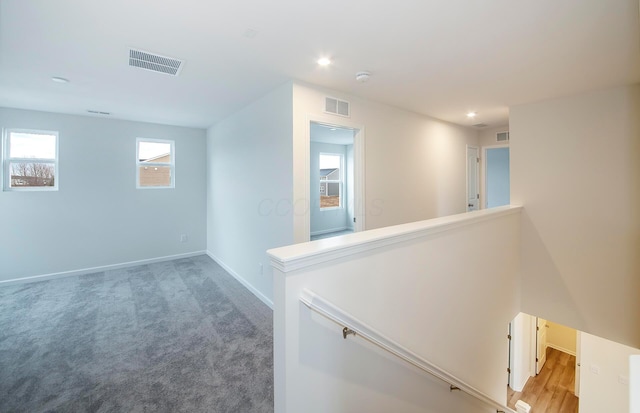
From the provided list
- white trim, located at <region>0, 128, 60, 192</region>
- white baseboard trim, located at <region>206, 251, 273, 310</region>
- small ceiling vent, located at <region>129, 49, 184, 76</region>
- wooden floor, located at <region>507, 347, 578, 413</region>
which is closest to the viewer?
small ceiling vent, located at <region>129, 49, 184, 76</region>

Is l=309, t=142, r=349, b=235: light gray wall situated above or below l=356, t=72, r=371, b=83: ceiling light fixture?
below

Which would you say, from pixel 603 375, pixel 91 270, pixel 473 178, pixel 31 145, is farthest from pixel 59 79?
pixel 603 375

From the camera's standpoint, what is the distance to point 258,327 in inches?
121

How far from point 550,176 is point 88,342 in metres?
5.89

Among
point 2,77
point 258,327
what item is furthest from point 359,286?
point 2,77

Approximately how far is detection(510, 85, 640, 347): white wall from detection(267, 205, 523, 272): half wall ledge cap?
86.8 inches

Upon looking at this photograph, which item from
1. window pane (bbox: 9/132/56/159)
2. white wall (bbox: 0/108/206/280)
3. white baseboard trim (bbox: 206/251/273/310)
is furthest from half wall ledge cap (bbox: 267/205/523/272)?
window pane (bbox: 9/132/56/159)

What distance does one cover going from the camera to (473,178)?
18.6ft

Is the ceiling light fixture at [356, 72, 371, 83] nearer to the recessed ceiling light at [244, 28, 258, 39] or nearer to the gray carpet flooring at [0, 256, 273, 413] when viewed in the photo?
the recessed ceiling light at [244, 28, 258, 39]

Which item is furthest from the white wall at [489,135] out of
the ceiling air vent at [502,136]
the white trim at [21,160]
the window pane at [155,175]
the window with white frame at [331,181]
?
the white trim at [21,160]

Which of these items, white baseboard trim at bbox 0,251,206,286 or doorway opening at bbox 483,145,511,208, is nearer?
white baseboard trim at bbox 0,251,206,286

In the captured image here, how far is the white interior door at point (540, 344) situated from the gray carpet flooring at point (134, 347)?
6.26 m

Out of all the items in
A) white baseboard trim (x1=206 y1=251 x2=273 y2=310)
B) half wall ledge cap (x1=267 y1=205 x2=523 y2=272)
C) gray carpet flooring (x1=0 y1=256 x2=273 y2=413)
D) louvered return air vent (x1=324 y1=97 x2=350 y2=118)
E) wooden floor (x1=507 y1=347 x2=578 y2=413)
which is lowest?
wooden floor (x1=507 y1=347 x2=578 y2=413)

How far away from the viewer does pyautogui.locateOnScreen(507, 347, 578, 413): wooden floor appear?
5152mm
